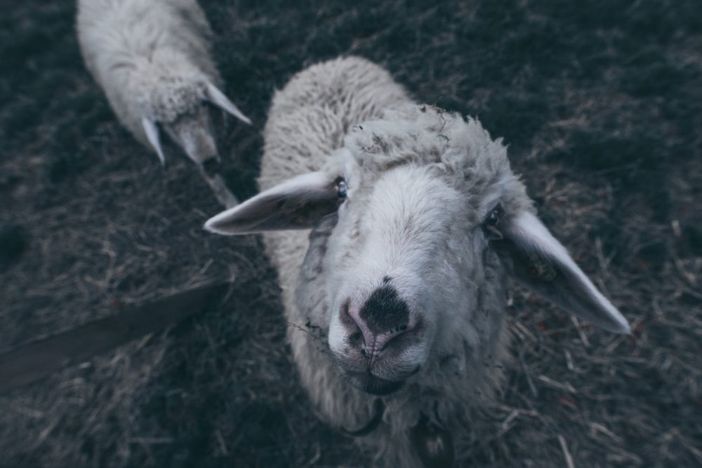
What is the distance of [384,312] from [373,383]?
1.12 ft

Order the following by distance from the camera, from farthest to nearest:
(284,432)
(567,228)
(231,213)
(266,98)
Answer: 1. (266,98)
2. (567,228)
3. (284,432)
4. (231,213)

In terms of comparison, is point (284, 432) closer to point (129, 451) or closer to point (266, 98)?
point (129, 451)

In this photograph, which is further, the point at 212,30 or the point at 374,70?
the point at 212,30

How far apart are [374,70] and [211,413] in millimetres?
2770

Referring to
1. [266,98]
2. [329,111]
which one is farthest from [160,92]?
[329,111]

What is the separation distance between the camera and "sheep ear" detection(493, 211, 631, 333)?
1729 millimetres

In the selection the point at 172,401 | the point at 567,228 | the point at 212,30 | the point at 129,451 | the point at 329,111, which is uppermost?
the point at 212,30

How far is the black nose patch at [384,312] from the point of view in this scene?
4.35 feet

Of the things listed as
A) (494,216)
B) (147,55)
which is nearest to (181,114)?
(147,55)

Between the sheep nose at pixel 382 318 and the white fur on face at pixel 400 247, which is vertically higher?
the white fur on face at pixel 400 247

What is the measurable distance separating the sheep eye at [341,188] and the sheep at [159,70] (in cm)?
176

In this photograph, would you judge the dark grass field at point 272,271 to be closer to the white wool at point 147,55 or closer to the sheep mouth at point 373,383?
the white wool at point 147,55

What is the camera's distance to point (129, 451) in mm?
3273

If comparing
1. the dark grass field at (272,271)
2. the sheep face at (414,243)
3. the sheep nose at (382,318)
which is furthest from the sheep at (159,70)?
the sheep nose at (382,318)
